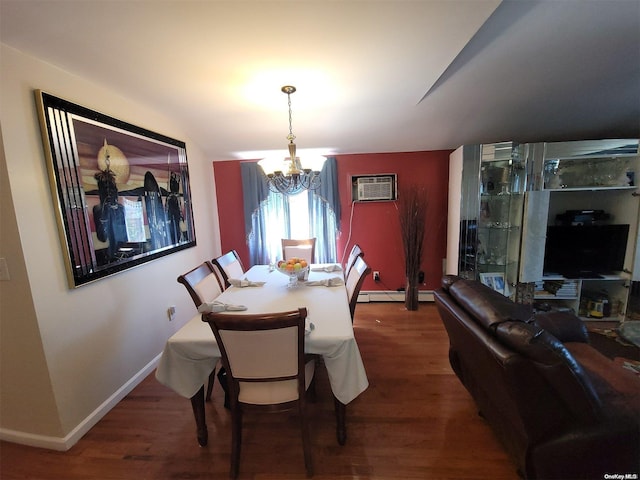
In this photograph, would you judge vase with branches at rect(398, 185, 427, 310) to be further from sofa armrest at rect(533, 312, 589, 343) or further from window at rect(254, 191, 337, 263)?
sofa armrest at rect(533, 312, 589, 343)

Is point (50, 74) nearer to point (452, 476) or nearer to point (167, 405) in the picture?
point (167, 405)

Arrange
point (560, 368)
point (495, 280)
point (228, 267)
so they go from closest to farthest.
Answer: point (560, 368) < point (228, 267) < point (495, 280)

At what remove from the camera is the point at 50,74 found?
1.50 metres

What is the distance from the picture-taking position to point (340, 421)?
1448mm

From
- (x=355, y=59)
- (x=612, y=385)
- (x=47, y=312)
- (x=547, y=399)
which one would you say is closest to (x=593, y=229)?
(x=612, y=385)

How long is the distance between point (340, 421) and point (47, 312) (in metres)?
1.81

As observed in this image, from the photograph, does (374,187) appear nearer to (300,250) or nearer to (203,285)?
(300,250)

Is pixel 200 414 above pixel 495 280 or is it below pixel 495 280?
below

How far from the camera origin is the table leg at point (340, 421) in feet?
4.69

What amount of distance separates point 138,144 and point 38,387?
179cm

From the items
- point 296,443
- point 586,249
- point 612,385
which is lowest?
point 296,443

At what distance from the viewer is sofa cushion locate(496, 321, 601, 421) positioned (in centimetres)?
92

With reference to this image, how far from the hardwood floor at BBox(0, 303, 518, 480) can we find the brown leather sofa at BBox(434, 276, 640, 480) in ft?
1.06

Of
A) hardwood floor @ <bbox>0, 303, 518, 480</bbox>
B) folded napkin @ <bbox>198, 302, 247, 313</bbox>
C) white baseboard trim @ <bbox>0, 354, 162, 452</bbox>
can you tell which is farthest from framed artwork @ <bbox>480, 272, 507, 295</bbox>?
white baseboard trim @ <bbox>0, 354, 162, 452</bbox>
